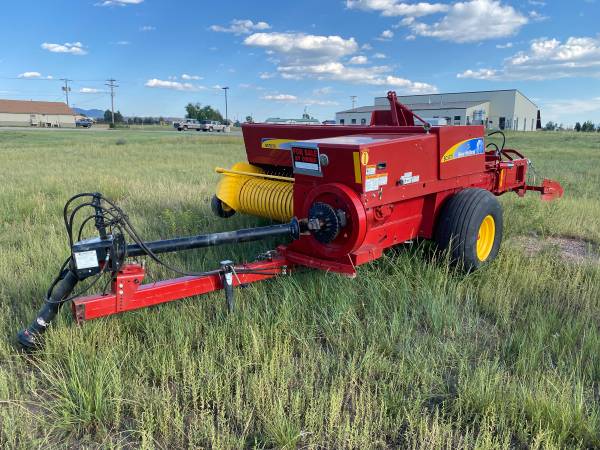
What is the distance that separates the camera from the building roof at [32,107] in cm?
8519

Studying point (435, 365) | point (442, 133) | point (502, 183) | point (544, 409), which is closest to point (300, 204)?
point (442, 133)

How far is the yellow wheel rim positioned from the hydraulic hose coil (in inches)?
68.6

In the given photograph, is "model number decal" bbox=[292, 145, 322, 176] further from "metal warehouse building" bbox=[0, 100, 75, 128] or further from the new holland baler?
"metal warehouse building" bbox=[0, 100, 75, 128]

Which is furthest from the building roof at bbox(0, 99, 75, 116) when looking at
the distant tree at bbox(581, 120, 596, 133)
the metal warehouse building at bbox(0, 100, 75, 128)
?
the distant tree at bbox(581, 120, 596, 133)

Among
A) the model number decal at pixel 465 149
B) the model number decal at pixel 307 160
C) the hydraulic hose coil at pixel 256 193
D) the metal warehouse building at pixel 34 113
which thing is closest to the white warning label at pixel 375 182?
the model number decal at pixel 307 160

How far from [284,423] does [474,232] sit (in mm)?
2507

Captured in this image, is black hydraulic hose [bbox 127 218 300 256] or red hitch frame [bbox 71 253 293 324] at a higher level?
black hydraulic hose [bbox 127 218 300 256]

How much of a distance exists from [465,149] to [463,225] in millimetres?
702

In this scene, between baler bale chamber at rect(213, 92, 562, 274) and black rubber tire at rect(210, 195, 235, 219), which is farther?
black rubber tire at rect(210, 195, 235, 219)

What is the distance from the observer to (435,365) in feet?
9.08

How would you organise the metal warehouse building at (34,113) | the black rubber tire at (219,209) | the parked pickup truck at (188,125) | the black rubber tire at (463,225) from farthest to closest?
the metal warehouse building at (34,113) < the parked pickup truck at (188,125) < the black rubber tire at (219,209) < the black rubber tire at (463,225)

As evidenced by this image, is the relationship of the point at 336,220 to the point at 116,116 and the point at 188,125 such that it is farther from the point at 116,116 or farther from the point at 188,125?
the point at 116,116

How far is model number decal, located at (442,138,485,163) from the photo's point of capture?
4034 mm

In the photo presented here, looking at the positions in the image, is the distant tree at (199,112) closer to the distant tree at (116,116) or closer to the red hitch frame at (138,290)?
the distant tree at (116,116)
